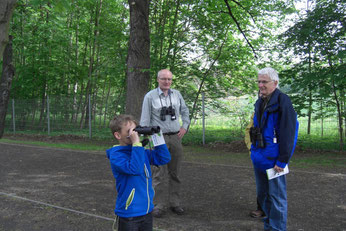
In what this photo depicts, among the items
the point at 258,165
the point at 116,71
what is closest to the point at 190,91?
the point at 116,71

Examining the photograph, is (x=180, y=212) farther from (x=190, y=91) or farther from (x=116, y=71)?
(x=116, y=71)

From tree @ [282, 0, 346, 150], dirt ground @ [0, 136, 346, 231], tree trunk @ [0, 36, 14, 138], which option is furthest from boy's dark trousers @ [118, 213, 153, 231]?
tree trunk @ [0, 36, 14, 138]

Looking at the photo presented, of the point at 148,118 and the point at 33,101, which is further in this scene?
the point at 33,101

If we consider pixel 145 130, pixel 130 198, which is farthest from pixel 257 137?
pixel 130 198

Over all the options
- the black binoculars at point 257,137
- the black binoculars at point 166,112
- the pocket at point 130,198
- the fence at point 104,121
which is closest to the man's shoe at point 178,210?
the black binoculars at point 166,112

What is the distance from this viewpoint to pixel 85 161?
31.4 ft

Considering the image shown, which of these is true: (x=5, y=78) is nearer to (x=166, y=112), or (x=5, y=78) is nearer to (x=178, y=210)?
(x=166, y=112)

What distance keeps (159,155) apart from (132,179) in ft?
1.09

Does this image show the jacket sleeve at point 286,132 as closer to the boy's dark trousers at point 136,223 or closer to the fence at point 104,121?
the boy's dark trousers at point 136,223

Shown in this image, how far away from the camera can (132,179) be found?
2.77 meters

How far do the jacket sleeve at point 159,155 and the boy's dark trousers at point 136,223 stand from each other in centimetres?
48

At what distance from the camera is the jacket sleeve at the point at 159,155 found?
115 inches

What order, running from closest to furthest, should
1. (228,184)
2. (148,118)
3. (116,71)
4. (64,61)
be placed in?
1. (148,118)
2. (228,184)
3. (116,71)
4. (64,61)

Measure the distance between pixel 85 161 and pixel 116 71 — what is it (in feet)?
19.9
